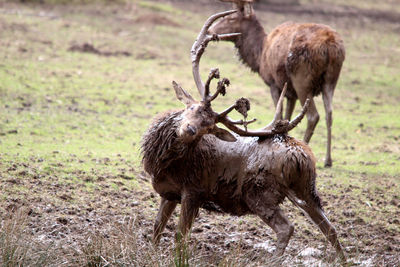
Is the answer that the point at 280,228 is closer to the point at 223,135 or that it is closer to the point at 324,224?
the point at 324,224

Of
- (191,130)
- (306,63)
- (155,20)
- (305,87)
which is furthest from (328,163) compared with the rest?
(155,20)

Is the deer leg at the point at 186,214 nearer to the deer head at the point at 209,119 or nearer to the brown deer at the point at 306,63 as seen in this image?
the deer head at the point at 209,119

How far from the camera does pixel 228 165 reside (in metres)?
5.77

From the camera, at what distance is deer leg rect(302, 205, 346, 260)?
220 inches

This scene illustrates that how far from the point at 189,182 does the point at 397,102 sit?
9.65 meters

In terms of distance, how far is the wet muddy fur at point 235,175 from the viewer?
5.46 meters

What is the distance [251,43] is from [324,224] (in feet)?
18.4

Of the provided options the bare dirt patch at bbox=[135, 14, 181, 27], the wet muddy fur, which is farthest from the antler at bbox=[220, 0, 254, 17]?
the bare dirt patch at bbox=[135, 14, 181, 27]

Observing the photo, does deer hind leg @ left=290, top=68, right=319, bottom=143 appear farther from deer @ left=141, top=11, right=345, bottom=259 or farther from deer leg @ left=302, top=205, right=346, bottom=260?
deer leg @ left=302, top=205, right=346, bottom=260

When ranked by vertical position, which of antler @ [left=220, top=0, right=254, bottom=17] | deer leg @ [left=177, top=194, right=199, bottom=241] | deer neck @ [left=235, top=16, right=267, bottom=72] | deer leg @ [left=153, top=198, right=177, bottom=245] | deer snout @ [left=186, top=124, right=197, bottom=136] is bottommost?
deer leg @ [left=153, top=198, right=177, bottom=245]

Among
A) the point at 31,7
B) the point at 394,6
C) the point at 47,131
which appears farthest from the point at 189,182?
the point at 394,6

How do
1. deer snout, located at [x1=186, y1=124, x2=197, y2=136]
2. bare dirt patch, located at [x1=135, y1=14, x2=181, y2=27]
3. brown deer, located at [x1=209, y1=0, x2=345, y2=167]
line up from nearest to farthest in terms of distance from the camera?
deer snout, located at [x1=186, y1=124, x2=197, y2=136]
brown deer, located at [x1=209, y1=0, x2=345, y2=167]
bare dirt patch, located at [x1=135, y1=14, x2=181, y2=27]

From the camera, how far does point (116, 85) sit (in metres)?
13.3

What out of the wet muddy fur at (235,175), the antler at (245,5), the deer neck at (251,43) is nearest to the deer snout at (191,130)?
the wet muddy fur at (235,175)
